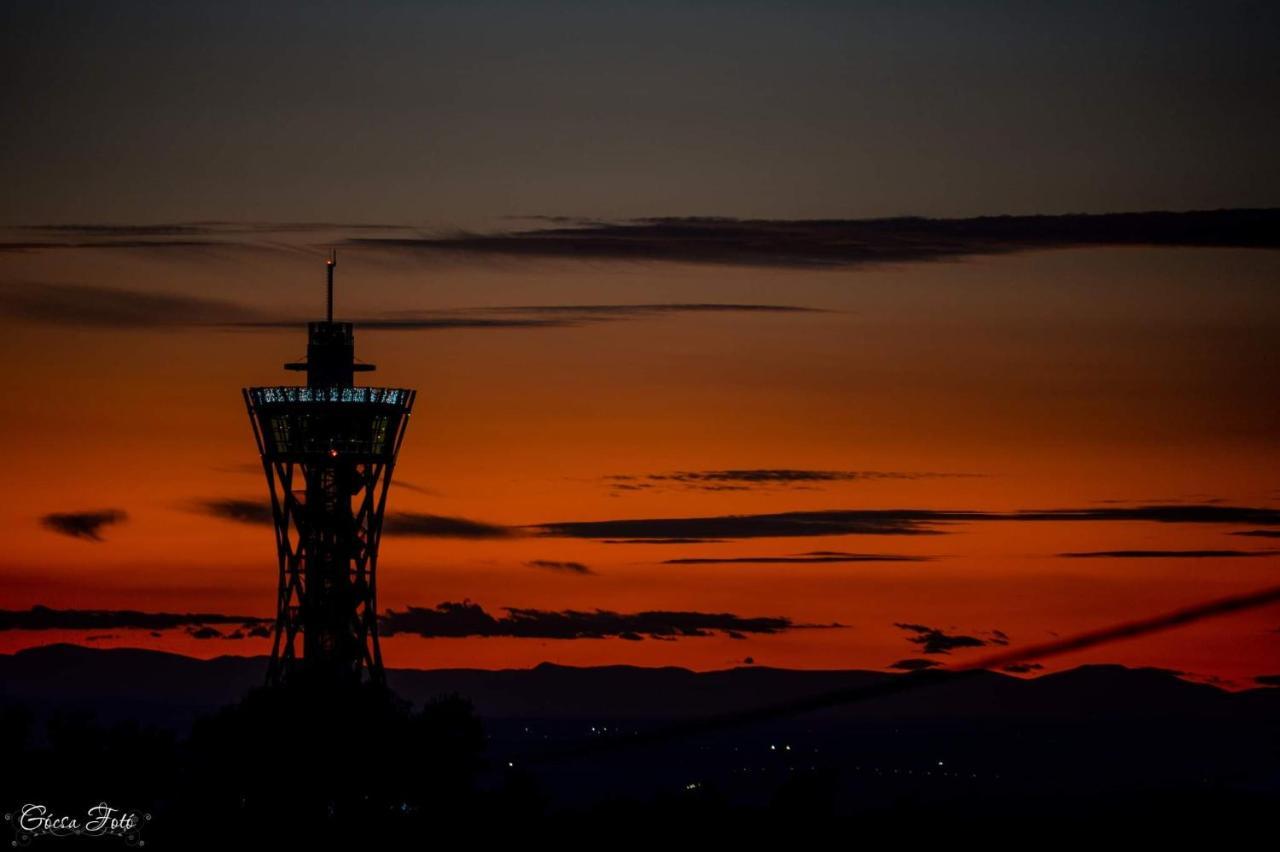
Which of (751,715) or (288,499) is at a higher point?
(288,499)

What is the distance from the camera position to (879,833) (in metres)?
193

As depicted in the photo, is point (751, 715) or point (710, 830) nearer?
point (751, 715)

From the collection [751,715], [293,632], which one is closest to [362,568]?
[293,632]

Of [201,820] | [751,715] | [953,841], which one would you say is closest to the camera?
[751,715]

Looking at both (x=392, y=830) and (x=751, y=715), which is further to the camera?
(x=392, y=830)

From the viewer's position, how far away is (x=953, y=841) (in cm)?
18988

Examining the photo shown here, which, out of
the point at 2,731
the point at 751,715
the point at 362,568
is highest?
the point at 362,568

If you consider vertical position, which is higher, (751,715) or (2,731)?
(2,731)

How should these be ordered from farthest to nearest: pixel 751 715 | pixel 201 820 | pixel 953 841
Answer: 1. pixel 953 841
2. pixel 201 820
3. pixel 751 715

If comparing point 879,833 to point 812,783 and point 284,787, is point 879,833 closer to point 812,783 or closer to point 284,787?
point 812,783

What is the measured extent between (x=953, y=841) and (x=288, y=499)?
5825 centimetres

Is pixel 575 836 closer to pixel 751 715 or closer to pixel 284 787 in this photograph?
pixel 284 787

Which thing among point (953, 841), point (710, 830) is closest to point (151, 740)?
point (710, 830)

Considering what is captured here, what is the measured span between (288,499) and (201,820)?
31.3 metres
